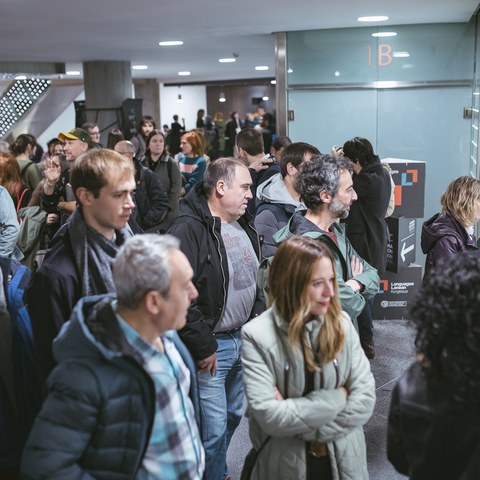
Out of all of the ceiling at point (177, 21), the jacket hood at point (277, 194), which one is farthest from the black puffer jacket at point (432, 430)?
the ceiling at point (177, 21)

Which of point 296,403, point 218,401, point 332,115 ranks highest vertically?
point 332,115

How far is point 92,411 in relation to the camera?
1.84 meters

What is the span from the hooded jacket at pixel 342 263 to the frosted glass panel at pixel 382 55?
550cm

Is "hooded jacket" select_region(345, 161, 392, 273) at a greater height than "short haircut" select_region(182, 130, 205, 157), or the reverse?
"short haircut" select_region(182, 130, 205, 157)

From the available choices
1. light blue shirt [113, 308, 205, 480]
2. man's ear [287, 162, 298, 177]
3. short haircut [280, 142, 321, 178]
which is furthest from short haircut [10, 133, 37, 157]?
light blue shirt [113, 308, 205, 480]

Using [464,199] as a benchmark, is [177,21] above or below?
above

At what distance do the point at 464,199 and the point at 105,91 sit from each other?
9.33 metres

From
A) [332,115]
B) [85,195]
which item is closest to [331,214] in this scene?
[85,195]

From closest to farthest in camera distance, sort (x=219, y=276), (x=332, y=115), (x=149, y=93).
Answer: (x=219, y=276) < (x=332, y=115) < (x=149, y=93)

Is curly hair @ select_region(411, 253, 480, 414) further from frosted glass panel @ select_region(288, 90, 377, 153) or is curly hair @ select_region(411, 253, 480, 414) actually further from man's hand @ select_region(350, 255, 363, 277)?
frosted glass panel @ select_region(288, 90, 377, 153)

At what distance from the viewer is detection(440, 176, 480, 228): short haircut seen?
4.38m

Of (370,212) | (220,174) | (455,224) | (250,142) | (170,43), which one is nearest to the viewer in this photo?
(220,174)

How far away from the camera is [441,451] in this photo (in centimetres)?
176

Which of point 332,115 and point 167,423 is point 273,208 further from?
point 332,115
